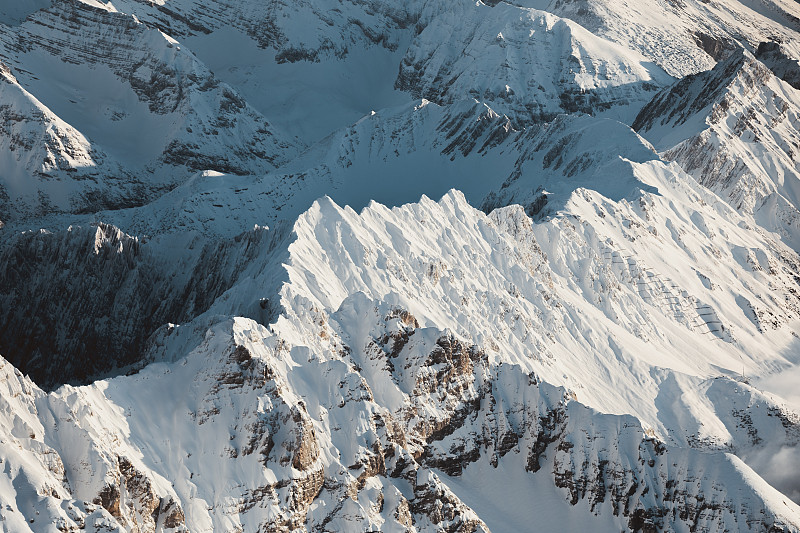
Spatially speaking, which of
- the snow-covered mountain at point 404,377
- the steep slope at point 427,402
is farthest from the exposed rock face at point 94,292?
the steep slope at point 427,402

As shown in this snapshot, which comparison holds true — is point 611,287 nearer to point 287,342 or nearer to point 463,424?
point 463,424

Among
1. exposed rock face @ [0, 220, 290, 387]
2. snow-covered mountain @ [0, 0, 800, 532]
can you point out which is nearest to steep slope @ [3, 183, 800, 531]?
snow-covered mountain @ [0, 0, 800, 532]

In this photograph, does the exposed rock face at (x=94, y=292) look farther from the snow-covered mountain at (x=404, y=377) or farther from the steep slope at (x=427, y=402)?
the steep slope at (x=427, y=402)

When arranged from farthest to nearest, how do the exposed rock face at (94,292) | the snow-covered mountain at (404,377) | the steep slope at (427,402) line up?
the exposed rock face at (94,292), the steep slope at (427,402), the snow-covered mountain at (404,377)

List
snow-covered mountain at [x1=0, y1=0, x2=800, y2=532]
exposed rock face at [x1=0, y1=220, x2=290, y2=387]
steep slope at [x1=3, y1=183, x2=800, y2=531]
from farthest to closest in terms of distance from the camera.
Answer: exposed rock face at [x1=0, y1=220, x2=290, y2=387], steep slope at [x1=3, y1=183, x2=800, y2=531], snow-covered mountain at [x1=0, y1=0, x2=800, y2=532]

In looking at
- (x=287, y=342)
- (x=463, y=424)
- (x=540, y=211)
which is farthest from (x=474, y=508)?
(x=540, y=211)

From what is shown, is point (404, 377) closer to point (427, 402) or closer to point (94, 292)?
point (427, 402)

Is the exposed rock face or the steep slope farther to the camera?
the exposed rock face

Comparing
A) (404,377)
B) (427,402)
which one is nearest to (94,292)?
(404,377)

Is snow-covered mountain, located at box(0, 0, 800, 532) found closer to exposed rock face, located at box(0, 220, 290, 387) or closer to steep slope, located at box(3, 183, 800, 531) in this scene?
steep slope, located at box(3, 183, 800, 531)

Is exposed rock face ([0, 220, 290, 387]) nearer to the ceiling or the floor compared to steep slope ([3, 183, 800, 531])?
nearer to the floor

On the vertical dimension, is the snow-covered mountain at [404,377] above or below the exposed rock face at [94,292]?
above
